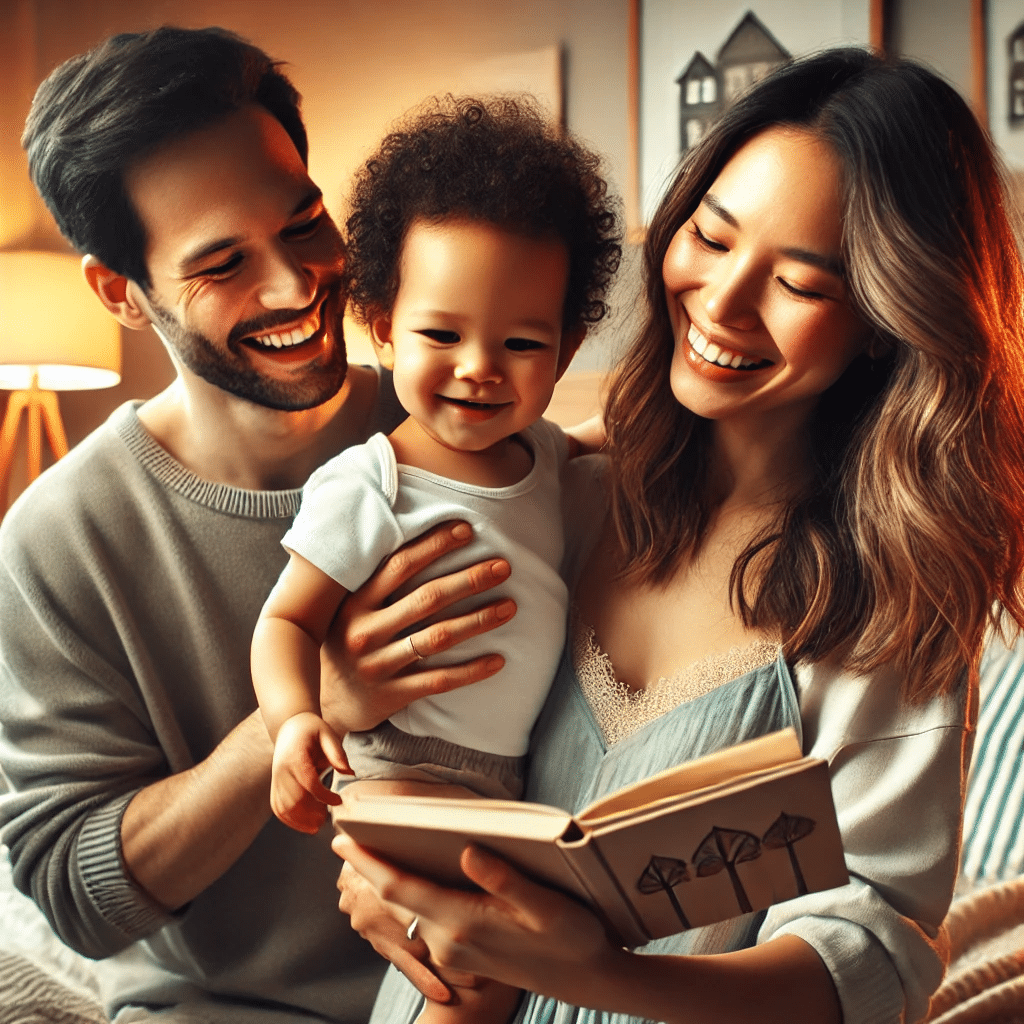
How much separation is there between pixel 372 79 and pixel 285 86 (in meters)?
1.32

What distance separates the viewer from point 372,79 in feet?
8.93

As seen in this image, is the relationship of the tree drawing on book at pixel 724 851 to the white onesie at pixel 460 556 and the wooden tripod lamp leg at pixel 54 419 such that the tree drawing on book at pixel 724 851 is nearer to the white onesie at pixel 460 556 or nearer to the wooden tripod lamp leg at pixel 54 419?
the white onesie at pixel 460 556

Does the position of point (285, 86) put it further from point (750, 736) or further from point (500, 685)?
point (750, 736)

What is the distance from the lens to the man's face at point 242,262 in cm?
140

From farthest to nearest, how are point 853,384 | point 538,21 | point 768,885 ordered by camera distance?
1. point 538,21
2. point 853,384
3. point 768,885

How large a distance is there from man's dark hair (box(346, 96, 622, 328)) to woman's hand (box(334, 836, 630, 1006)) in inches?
23.8

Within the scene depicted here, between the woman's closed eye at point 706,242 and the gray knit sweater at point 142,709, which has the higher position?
the woman's closed eye at point 706,242

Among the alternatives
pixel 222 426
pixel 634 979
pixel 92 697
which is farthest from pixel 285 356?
pixel 634 979

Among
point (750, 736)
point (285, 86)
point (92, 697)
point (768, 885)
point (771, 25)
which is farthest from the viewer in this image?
point (771, 25)

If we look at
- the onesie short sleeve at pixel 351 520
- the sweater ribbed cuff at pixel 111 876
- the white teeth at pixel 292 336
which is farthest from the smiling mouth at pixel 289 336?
the sweater ribbed cuff at pixel 111 876

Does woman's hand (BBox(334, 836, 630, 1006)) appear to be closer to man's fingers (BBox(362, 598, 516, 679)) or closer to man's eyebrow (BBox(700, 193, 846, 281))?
man's fingers (BBox(362, 598, 516, 679))

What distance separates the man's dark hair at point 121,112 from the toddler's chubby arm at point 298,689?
24.1 inches

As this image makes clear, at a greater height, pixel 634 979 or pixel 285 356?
pixel 285 356

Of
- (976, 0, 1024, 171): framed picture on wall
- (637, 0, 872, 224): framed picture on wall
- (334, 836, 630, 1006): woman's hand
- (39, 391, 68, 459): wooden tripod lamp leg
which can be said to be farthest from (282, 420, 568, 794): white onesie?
(39, 391, 68, 459): wooden tripod lamp leg
